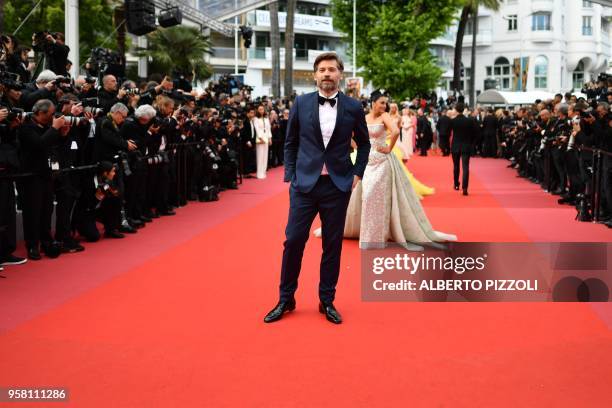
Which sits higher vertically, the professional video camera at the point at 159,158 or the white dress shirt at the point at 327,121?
the white dress shirt at the point at 327,121

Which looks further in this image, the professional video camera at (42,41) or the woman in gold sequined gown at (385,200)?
the professional video camera at (42,41)

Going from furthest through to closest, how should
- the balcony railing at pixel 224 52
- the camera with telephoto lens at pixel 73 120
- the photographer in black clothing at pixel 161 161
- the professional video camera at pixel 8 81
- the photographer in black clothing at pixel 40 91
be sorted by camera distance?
the balcony railing at pixel 224 52
the photographer in black clothing at pixel 161 161
the photographer in black clothing at pixel 40 91
the camera with telephoto lens at pixel 73 120
the professional video camera at pixel 8 81

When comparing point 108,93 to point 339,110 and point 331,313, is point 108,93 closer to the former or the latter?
point 339,110

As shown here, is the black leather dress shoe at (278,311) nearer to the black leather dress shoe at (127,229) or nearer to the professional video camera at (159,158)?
the black leather dress shoe at (127,229)

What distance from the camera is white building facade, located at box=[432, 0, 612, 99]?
71125mm

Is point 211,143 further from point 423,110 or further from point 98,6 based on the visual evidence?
point 98,6

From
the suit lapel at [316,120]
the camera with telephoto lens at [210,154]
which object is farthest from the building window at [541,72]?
the suit lapel at [316,120]

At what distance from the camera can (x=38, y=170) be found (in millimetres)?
9273

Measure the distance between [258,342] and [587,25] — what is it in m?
74.4

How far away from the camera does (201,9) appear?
106ft

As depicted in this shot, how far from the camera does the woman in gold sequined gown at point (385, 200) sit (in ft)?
32.2

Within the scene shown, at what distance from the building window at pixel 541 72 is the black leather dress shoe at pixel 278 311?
69.4 meters

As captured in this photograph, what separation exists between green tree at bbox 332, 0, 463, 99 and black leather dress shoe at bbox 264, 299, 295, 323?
1365 inches

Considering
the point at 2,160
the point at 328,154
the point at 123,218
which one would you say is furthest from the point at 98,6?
the point at 328,154
